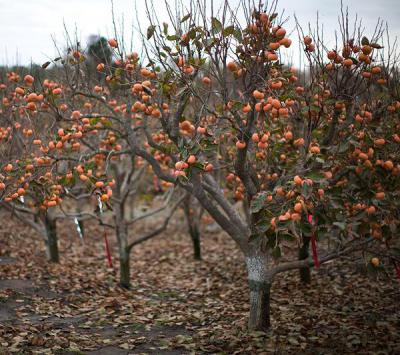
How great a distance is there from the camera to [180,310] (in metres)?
6.31

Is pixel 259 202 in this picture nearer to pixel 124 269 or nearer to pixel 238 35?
pixel 238 35

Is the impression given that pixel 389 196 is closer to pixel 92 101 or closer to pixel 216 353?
pixel 216 353

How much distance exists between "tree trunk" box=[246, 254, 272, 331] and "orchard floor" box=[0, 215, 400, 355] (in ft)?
0.49

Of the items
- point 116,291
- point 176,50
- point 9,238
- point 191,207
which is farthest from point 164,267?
point 176,50

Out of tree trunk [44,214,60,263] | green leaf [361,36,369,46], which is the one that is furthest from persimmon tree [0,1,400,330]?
tree trunk [44,214,60,263]

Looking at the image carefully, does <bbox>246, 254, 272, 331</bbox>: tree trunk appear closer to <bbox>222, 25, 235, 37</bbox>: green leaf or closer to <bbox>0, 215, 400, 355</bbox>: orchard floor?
<bbox>0, 215, 400, 355</bbox>: orchard floor

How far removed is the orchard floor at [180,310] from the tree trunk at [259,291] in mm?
151

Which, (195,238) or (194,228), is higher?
(194,228)

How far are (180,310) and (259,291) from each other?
161 cm

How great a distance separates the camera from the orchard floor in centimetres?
481

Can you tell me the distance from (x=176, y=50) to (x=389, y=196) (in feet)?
7.84

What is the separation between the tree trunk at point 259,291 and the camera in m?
5.05

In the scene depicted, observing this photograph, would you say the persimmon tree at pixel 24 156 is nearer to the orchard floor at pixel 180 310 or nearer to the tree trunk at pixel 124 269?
the orchard floor at pixel 180 310

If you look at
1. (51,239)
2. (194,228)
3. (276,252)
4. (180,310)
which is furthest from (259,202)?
(194,228)
